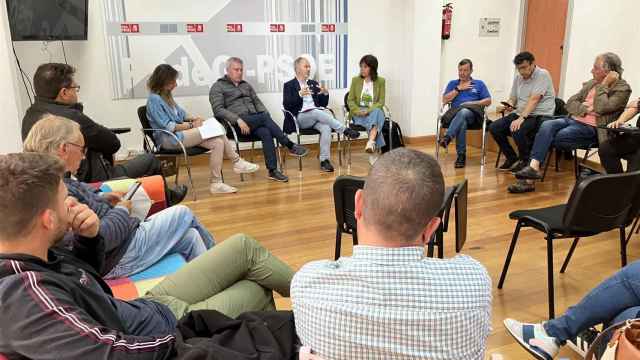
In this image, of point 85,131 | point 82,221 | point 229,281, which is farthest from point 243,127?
point 82,221

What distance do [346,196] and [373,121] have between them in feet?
11.4

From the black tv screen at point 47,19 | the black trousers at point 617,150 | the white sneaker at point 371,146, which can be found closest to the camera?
the black trousers at point 617,150

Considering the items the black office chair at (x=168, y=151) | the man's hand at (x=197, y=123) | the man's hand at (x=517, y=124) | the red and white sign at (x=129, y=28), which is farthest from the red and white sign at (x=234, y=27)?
the man's hand at (x=517, y=124)

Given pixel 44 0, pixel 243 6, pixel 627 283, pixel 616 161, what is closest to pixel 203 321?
pixel 627 283

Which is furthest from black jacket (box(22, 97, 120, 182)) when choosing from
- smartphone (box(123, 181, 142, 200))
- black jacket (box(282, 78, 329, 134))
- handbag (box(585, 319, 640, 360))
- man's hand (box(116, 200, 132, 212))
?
handbag (box(585, 319, 640, 360))

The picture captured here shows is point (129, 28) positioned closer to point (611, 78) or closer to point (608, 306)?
point (611, 78)

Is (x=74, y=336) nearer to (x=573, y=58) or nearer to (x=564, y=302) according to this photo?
(x=564, y=302)

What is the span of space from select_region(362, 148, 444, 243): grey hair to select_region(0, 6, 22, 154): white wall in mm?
4185

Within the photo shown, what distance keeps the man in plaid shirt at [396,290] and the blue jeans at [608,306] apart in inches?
41.4

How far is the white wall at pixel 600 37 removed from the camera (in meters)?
5.47

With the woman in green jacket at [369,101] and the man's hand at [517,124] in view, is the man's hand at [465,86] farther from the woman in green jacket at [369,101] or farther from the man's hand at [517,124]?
the woman in green jacket at [369,101]

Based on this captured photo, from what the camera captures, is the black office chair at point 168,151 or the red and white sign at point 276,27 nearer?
the black office chair at point 168,151

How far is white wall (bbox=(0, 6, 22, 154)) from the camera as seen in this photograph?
14.1ft

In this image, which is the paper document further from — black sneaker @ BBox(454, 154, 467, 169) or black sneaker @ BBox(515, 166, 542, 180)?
black sneaker @ BBox(515, 166, 542, 180)
